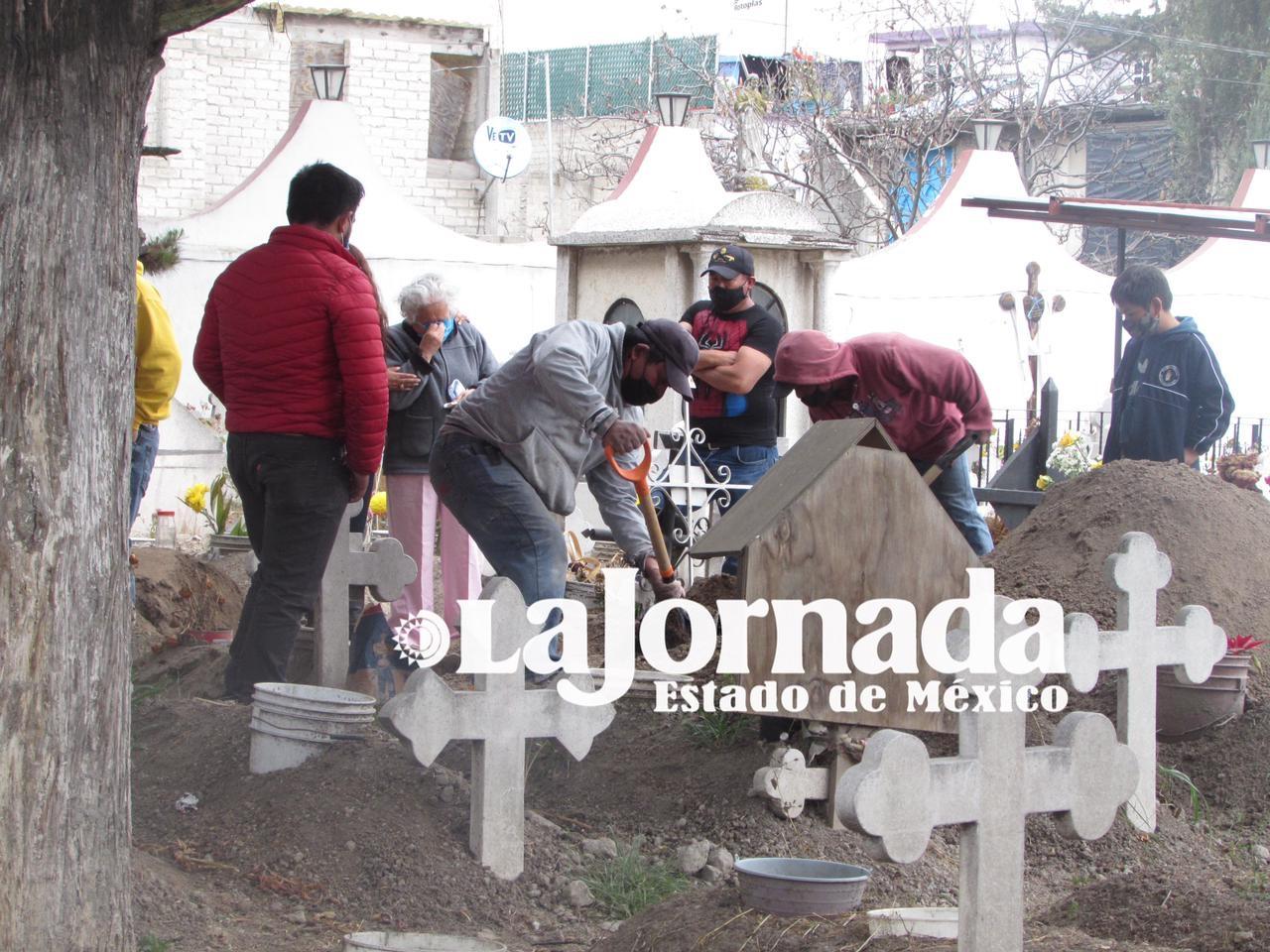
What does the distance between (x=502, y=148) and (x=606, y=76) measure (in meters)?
8.08

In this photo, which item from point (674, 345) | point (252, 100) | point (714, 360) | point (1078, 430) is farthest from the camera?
point (252, 100)

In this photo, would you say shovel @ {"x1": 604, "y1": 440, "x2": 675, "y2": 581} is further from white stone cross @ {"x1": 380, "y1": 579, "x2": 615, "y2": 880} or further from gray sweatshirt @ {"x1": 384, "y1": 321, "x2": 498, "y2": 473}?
gray sweatshirt @ {"x1": 384, "y1": 321, "x2": 498, "y2": 473}

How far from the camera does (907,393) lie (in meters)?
6.22

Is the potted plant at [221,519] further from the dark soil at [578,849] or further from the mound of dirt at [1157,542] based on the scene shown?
the mound of dirt at [1157,542]

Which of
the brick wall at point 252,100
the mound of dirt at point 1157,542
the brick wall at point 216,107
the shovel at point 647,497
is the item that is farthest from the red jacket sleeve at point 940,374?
the brick wall at point 216,107

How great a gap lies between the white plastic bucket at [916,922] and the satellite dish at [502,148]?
1928 cm

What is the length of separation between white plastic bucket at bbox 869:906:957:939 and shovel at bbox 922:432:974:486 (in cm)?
280

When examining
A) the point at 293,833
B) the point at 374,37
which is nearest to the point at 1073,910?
the point at 293,833

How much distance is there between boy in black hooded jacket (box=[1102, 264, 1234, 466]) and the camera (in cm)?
677

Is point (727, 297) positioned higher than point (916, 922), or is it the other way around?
point (727, 297)

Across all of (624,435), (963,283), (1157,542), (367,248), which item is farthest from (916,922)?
(963,283)

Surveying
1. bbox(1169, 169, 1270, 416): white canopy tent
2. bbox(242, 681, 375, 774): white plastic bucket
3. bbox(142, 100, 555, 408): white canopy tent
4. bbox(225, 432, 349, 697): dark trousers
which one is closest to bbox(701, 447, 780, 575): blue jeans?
bbox(225, 432, 349, 697): dark trousers

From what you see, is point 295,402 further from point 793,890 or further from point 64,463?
point 793,890

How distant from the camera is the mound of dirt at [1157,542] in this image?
18.7ft
